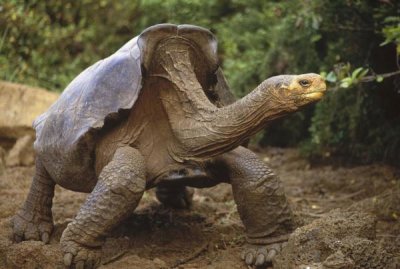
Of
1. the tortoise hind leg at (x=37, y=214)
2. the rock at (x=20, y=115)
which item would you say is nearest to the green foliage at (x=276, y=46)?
the rock at (x=20, y=115)

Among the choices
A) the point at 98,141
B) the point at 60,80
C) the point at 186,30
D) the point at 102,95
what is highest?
the point at 186,30

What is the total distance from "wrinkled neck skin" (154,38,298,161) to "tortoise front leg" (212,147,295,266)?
247 millimetres

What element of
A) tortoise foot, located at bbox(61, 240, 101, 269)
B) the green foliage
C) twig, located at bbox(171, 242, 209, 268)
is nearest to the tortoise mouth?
twig, located at bbox(171, 242, 209, 268)

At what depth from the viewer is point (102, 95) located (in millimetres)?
3047

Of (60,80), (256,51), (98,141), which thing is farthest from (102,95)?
(60,80)

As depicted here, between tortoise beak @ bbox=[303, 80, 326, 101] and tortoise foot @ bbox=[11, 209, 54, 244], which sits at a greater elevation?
tortoise beak @ bbox=[303, 80, 326, 101]

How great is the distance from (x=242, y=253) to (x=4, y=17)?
644cm

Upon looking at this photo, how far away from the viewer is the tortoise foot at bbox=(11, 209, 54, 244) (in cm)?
350

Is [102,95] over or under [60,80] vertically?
over

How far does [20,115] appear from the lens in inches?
258

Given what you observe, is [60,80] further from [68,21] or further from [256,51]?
[256,51]

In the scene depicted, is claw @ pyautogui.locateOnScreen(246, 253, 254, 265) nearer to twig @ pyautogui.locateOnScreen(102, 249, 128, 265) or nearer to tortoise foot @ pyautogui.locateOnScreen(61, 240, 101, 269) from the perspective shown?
twig @ pyautogui.locateOnScreen(102, 249, 128, 265)

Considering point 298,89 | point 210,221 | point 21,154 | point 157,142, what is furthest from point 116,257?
point 21,154

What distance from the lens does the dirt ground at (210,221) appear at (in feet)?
9.57
